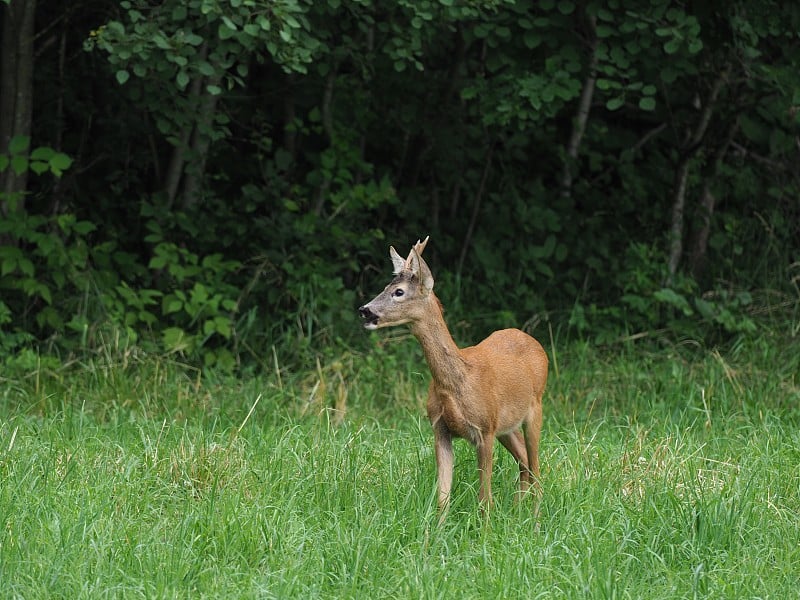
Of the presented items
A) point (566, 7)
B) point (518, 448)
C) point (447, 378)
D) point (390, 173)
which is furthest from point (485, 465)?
point (390, 173)

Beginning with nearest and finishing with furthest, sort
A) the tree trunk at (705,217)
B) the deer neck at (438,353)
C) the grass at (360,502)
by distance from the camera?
the grass at (360,502)
the deer neck at (438,353)
the tree trunk at (705,217)

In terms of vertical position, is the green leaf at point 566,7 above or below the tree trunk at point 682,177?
above

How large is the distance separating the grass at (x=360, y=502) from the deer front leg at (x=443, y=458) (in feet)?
0.36

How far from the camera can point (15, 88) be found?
8.03 m

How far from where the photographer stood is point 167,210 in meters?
8.33

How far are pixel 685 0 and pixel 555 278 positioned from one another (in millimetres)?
2297

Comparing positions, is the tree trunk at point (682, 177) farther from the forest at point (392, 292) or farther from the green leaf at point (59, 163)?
the green leaf at point (59, 163)

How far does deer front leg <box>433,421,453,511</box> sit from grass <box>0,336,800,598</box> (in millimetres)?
111

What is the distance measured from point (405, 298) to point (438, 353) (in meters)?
0.26

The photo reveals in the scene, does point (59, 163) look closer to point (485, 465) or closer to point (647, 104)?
point (647, 104)

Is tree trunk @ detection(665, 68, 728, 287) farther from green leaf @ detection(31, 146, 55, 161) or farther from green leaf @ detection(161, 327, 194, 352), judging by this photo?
green leaf @ detection(31, 146, 55, 161)

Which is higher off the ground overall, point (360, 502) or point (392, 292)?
point (392, 292)

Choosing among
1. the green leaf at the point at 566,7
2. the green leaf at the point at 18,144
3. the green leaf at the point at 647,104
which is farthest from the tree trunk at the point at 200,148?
the green leaf at the point at 647,104

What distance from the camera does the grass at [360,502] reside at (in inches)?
158
